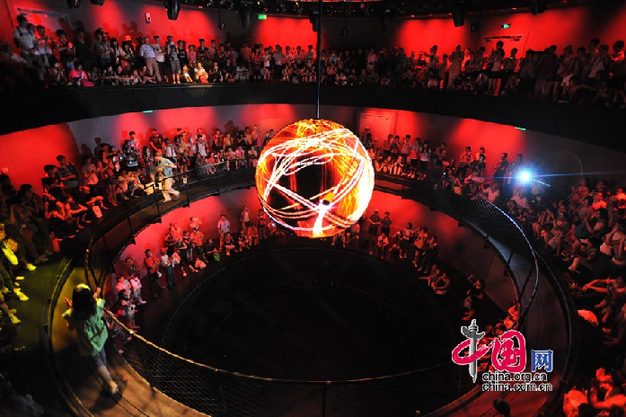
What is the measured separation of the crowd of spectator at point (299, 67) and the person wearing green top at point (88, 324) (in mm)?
6017

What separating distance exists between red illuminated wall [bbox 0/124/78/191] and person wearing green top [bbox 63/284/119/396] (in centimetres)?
721

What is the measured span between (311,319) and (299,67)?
948cm

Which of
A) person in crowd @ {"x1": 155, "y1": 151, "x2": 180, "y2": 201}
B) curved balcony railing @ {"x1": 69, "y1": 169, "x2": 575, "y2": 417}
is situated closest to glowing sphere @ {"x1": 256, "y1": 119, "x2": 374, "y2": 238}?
curved balcony railing @ {"x1": 69, "y1": 169, "x2": 575, "y2": 417}

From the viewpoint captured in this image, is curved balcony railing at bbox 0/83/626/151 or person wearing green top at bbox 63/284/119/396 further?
curved balcony railing at bbox 0/83/626/151

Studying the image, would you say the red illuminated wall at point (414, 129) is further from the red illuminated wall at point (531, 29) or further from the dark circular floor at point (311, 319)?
the dark circular floor at point (311, 319)

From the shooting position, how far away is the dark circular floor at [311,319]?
9852 millimetres

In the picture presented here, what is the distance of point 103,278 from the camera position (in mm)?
7707

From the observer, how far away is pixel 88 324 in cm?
459

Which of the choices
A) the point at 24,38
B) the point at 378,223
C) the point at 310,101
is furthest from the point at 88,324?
the point at 310,101

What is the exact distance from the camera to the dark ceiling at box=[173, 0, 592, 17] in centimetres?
1131

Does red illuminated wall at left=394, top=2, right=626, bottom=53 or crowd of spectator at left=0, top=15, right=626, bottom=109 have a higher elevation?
red illuminated wall at left=394, top=2, right=626, bottom=53

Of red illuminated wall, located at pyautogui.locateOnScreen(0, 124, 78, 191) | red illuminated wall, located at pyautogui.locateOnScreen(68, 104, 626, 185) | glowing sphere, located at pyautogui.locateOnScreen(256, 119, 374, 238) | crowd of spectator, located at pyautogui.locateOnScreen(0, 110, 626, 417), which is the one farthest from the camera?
red illuminated wall, located at pyautogui.locateOnScreen(68, 104, 626, 185)

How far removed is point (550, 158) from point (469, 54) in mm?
4774

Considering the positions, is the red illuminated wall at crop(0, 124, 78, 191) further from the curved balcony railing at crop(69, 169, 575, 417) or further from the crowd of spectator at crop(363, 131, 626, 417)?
the crowd of spectator at crop(363, 131, 626, 417)
